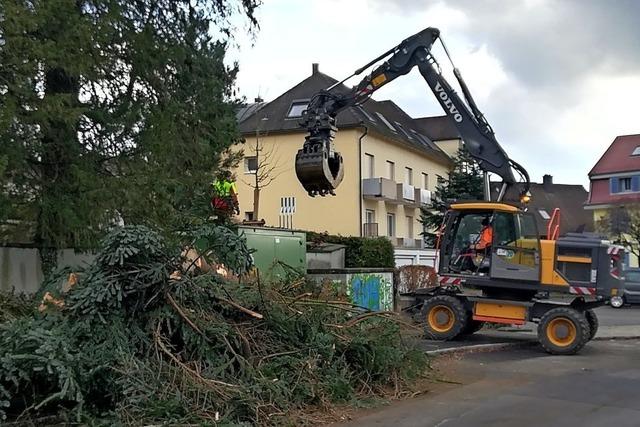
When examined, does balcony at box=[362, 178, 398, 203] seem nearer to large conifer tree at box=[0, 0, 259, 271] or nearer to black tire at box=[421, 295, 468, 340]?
black tire at box=[421, 295, 468, 340]

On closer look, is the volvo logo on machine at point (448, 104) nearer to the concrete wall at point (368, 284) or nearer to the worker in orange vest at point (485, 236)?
the worker in orange vest at point (485, 236)

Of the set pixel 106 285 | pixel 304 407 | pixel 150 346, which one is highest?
pixel 106 285

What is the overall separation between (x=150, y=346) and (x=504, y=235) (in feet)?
29.9

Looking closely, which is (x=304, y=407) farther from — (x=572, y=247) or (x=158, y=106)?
(x=572, y=247)

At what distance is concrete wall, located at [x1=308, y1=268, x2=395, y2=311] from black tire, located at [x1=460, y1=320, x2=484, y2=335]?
5.55 feet

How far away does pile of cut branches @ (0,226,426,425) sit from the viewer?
317 inches

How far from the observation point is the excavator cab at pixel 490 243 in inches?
614

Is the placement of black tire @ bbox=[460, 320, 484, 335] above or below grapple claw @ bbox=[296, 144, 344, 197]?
below

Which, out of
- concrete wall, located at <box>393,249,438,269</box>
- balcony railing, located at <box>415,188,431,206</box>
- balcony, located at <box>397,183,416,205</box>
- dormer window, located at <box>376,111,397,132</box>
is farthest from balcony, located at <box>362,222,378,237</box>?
dormer window, located at <box>376,111,397,132</box>

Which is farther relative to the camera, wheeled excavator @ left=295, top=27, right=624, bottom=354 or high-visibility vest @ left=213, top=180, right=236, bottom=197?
wheeled excavator @ left=295, top=27, right=624, bottom=354

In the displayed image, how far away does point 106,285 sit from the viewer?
8727mm

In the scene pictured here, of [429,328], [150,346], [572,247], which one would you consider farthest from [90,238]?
[572,247]

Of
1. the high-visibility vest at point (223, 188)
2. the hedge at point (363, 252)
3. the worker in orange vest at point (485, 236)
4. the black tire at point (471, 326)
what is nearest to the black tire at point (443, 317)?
the black tire at point (471, 326)

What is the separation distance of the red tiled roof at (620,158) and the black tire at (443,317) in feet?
148
